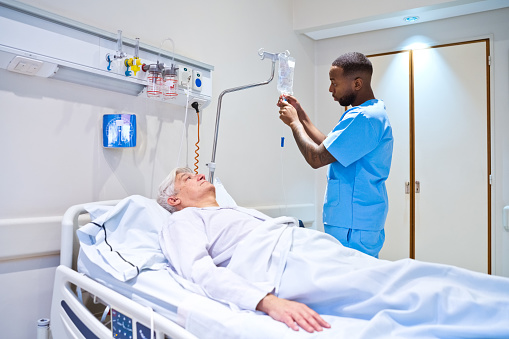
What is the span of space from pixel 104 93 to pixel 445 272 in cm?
161

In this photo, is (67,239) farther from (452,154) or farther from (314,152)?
(452,154)

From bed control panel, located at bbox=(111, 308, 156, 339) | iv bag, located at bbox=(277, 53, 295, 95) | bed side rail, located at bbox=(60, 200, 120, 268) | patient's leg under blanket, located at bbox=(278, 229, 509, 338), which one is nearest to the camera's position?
patient's leg under blanket, located at bbox=(278, 229, 509, 338)

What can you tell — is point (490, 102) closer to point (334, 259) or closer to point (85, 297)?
point (334, 259)

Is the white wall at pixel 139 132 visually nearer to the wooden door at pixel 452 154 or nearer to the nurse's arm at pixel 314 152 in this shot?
the nurse's arm at pixel 314 152

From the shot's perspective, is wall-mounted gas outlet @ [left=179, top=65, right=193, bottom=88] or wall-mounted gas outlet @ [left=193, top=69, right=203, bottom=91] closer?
wall-mounted gas outlet @ [left=179, top=65, right=193, bottom=88]

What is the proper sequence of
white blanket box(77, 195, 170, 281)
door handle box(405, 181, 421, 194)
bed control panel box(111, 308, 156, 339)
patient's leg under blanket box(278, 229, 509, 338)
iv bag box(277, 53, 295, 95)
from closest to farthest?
patient's leg under blanket box(278, 229, 509, 338) → bed control panel box(111, 308, 156, 339) → white blanket box(77, 195, 170, 281) → iv bag box(277, 53, 295, 95) → door handle box(405, 181, 421, 194)

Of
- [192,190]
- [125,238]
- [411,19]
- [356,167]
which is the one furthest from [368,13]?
[125,238]

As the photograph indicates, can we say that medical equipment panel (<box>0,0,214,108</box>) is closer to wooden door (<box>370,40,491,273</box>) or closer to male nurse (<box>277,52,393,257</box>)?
male nurse (<box>277,52,393,257</box>)

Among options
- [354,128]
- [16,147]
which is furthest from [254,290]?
[16,147]

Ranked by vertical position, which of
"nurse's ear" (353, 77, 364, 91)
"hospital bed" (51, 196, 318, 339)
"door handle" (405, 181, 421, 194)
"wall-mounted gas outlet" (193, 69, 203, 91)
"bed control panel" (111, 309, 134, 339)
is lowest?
"bed control panel" (111, 309, 134, 339)

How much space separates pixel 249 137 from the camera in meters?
2.90

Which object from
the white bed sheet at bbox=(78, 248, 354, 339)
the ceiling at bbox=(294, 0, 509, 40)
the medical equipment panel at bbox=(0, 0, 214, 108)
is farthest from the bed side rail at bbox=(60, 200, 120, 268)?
the ceiling at bbox=(294, 0, 509, 40)

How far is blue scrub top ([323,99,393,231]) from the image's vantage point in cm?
188

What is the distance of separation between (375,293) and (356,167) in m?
0.92
